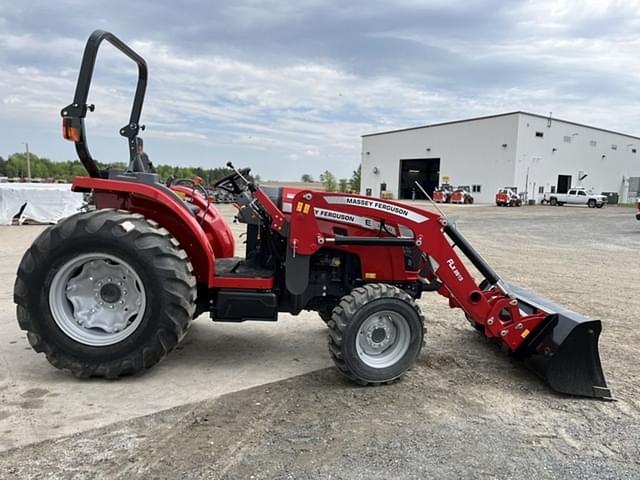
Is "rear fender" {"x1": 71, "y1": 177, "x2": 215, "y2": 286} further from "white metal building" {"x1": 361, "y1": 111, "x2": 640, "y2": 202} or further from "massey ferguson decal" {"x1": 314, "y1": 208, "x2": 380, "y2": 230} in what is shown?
"white metal building" {"x1": 361, "y1": 111, "x2": 640, "y2": 202}

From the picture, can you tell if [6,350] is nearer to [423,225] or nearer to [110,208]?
[110,208]

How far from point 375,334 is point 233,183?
1.86 m

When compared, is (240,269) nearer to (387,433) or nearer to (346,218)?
(346,218)

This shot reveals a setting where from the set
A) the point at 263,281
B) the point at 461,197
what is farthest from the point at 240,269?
the point at 461,197

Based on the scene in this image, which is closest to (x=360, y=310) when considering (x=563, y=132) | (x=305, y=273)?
(x=305, y=273)

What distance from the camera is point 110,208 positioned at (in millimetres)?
4230

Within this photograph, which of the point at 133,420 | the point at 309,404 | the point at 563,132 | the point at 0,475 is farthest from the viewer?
the point at 563,132

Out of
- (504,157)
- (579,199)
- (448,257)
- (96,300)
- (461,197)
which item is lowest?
(96,300)

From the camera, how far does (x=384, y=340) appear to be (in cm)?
407

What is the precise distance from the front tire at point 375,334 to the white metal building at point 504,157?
3942 cm

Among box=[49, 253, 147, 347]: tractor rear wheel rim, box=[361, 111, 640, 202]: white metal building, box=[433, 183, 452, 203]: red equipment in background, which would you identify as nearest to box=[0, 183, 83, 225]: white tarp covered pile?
box=[49, 253, 147, 347]: tractor rear wheel rim

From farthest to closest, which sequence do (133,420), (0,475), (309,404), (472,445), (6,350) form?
1. (6,350)
2. (309,404)
3. (133,420)
4. (472,445)
5. (0,475)

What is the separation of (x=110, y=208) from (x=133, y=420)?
1.79 metres

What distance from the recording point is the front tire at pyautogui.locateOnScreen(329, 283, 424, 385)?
387 centimetres
